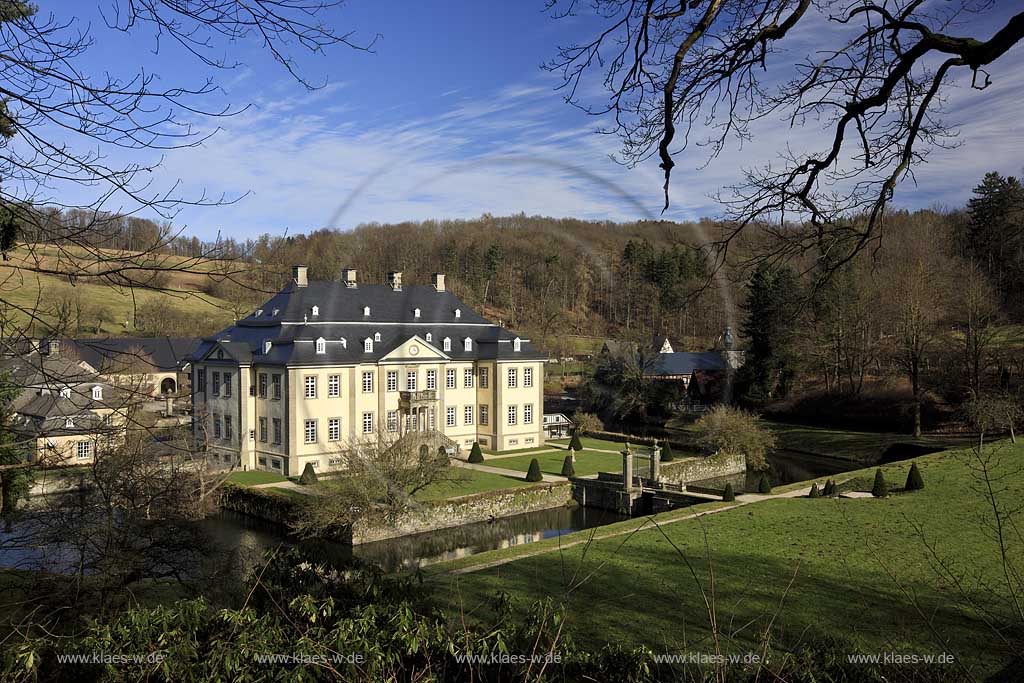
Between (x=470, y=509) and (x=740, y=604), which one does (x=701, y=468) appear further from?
(x=740, y=604)

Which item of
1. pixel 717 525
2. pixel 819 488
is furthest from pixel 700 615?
pixel 819 488

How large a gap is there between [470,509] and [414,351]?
10.4 m

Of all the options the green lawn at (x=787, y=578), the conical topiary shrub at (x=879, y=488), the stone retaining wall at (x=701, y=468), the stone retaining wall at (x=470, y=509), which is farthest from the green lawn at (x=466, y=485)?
the conical topiary shrub at (x=879, y=488)

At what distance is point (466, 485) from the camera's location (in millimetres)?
26141

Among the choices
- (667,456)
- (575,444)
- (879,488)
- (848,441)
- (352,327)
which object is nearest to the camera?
(879,488)

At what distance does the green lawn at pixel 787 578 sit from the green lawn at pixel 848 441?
14815mm

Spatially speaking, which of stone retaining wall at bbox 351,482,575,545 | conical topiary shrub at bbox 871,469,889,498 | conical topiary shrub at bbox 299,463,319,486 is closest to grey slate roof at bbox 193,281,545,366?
Answer: conical topiary shrub at bbox 299,463,319,486

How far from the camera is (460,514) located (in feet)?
78.2

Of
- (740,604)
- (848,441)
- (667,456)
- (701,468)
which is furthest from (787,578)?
(848,441)

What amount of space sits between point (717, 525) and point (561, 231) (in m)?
14.9

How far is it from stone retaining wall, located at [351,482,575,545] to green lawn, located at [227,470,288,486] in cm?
761

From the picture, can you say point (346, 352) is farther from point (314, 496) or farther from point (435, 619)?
point (435, 619)

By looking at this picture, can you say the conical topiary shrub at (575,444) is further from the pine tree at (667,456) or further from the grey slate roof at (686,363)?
the grey slate roof at (686,363)

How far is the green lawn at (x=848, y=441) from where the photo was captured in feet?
117
